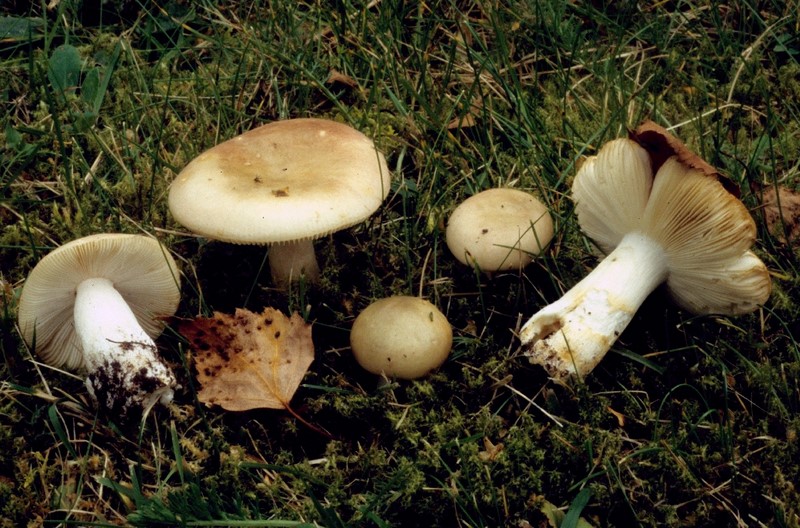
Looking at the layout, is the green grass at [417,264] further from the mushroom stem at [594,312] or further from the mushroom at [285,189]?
the mushroom at [285,189]

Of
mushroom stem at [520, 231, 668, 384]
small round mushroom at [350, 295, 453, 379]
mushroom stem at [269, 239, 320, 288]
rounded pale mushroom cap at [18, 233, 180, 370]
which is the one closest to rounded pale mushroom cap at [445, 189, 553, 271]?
mushroom stem at [520, 231, 668, 384]

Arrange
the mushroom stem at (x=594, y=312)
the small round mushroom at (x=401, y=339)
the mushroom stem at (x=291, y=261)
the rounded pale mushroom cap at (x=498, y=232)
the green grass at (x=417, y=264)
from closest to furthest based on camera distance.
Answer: the green grass at (x=417, y=264)
the small round mushroom at (x=401, y=339)
the mushroom stem at (x=594, y=312)
the rounded pale mushroom cap at (x=498, y=232)
the mushroom stem at (x=291, y=261)

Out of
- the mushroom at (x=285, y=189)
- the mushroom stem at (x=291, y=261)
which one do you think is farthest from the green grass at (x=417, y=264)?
the mushroom at (x=285, y=189)

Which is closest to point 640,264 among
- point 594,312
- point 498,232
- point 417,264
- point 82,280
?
point 594,312

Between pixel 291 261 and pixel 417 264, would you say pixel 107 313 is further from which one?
pixel 417 264

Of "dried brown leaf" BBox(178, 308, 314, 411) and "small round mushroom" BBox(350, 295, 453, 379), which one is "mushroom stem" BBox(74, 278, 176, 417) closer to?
"dried brown leaf" BBox(178, 308, 314, 411)

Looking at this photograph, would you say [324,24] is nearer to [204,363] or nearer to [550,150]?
[550,150]
